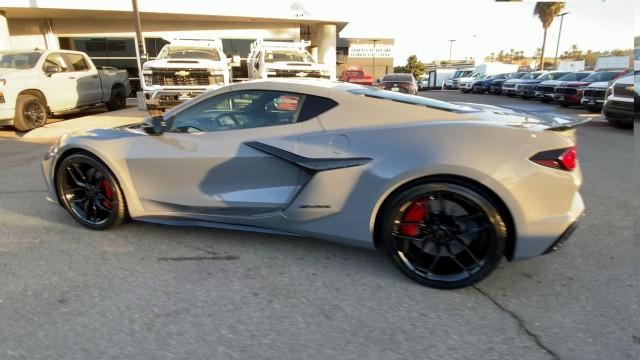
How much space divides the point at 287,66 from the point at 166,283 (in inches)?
397

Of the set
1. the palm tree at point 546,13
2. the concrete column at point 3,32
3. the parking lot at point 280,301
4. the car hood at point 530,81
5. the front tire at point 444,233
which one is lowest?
the parking lot at point 280,301

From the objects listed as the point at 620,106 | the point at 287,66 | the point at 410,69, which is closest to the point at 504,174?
the point at 620,106

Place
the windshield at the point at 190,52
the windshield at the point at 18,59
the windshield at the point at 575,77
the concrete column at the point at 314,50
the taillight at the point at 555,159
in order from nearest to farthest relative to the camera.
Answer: the taillight at the point at 555,159, the windshield at the point at 18,59, the windshield at the point at 190,52, the windshield at the point at 575,77, the concrete column at the point at 314,50

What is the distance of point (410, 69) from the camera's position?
67562 millimetres

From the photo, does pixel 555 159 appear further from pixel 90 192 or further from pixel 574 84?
pixel 574 84

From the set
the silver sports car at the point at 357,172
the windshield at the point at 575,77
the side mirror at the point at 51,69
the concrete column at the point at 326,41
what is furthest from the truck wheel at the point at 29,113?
the windshield at the point at 575,77

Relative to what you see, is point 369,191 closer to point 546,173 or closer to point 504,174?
point 504,174

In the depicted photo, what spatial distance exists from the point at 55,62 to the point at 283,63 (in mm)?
5912

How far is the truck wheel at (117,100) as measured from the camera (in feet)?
42.2

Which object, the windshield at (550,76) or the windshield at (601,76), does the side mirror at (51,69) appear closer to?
the windshield at (601,76)

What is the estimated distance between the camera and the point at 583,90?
13547 mm

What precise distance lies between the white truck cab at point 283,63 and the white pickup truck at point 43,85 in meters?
4.69


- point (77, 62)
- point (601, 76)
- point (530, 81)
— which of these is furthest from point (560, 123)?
point (530, 81)

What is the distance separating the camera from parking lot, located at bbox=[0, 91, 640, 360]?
2.18 m
